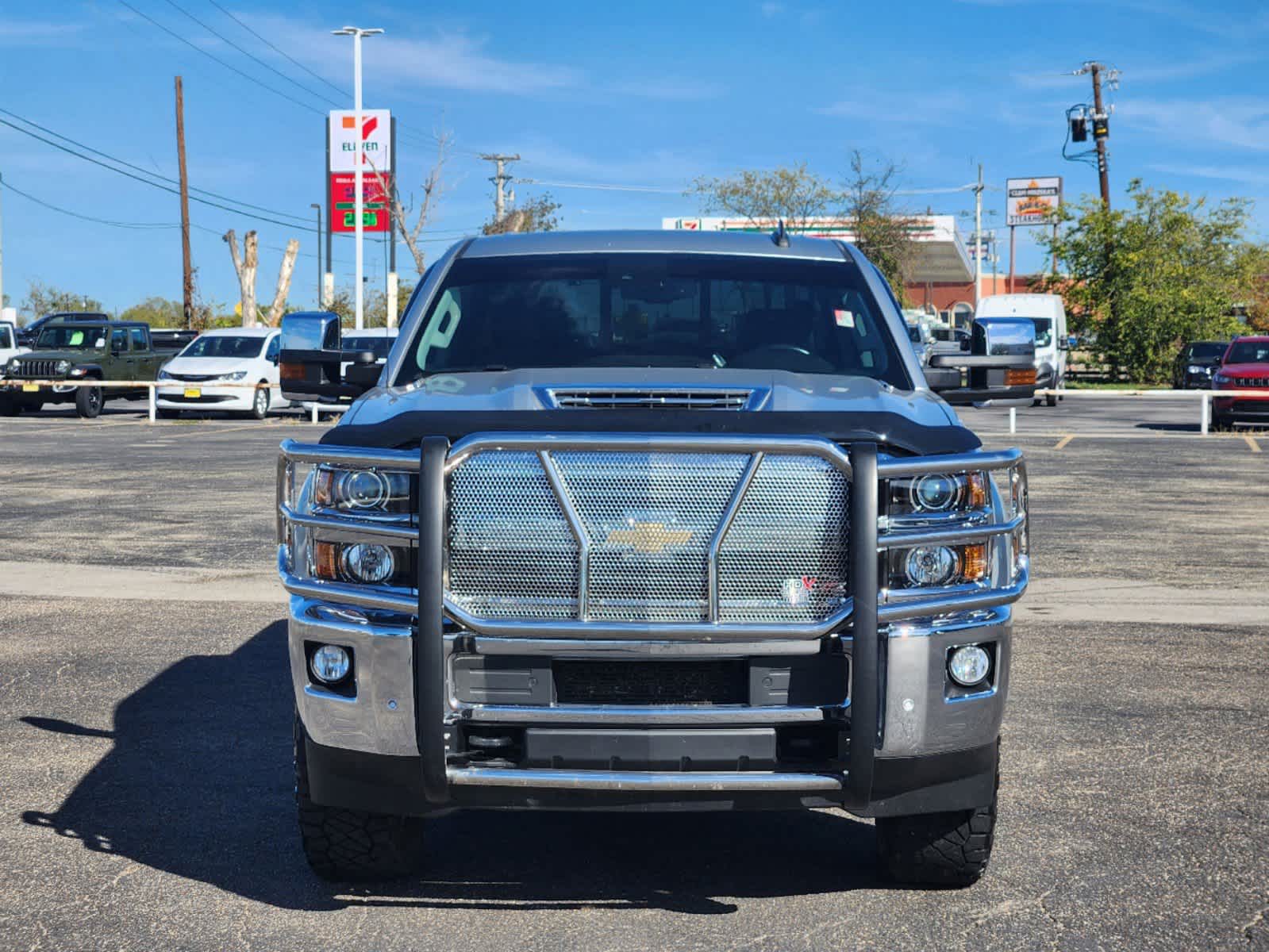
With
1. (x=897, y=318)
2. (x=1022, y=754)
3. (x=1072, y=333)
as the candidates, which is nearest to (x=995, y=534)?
(x=897, y=318)

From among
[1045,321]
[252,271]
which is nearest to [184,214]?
[252,271]

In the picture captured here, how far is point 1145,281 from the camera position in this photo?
5138 cm

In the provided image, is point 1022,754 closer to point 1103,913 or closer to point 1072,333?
point 1103,913

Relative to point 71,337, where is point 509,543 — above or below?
below

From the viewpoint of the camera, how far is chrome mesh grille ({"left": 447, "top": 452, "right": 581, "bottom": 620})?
13.0 feet

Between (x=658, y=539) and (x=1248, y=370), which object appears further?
(x=1248, y=370)

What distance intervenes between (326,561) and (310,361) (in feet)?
4.94

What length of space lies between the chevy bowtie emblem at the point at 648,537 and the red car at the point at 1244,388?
25004 millimetres

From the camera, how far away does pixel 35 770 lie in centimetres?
586

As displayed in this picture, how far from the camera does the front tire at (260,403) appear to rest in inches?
1180

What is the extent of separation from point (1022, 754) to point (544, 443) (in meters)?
3.04

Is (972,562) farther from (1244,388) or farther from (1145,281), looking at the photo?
(1145,281)

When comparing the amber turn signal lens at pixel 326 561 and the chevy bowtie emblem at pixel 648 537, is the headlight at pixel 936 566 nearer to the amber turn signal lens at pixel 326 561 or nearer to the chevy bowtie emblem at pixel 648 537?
the chevy bowtie emblem at pixel 648 537

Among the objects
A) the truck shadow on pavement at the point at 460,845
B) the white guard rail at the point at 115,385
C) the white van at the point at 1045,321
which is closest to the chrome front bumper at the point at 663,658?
the truck shadow on pavement at the point at 460,845
